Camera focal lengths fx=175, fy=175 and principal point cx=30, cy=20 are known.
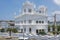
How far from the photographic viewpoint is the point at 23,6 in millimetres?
24562

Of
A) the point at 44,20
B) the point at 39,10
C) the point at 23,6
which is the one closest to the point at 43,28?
the point at 44,20

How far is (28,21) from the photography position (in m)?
24.2

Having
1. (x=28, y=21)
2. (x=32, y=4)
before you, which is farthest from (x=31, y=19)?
(x=32, y=4)

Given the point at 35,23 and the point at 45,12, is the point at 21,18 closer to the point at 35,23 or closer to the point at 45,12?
the point at 35,23

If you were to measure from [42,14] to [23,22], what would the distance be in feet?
9.41

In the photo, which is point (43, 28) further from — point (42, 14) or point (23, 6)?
point (23, 6)

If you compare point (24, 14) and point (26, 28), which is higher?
point (24, 14)

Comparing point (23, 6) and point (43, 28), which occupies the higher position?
point (23, 6)

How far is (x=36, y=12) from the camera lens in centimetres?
2427

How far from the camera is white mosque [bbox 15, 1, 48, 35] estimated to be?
2397 cm

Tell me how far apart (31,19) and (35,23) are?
82 cm

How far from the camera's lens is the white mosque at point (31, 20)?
24.0 m

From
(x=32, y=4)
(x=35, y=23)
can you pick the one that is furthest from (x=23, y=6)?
(x=35, y=23)

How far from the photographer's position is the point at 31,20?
24.2m
